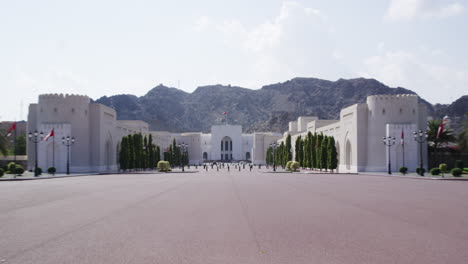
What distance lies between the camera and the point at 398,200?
600 inches

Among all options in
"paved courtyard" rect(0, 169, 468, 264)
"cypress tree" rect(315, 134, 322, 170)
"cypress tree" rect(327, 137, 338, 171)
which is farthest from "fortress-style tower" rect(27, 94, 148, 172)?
"paved courtyard" rect(0, 169, 468, 264)

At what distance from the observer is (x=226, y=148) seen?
122688mm

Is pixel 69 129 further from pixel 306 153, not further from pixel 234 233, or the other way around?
pixel 234 233

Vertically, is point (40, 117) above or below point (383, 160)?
above

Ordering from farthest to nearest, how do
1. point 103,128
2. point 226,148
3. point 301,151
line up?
1. point 226,148
2. point 301,151
3. point 103,128

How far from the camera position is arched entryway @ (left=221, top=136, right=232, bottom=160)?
121 metres

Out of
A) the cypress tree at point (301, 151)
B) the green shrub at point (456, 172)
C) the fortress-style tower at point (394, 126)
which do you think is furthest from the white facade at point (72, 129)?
the green shrub at point (456, 172)

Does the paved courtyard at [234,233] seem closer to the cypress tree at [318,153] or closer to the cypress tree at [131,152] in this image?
the cypress tree at [318,153]

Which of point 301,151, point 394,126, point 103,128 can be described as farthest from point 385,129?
point 103,128

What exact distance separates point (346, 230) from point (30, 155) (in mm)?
45242

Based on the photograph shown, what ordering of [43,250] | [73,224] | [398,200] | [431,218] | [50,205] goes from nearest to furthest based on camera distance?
[43,250] → [73,224] → [431,218] → [50,205] → [398,200]

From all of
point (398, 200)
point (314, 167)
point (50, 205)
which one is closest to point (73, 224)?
point (50, 205)

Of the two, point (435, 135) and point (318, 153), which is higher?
point (435, 135)

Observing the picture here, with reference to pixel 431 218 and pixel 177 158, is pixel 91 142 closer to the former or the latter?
pixel 177 158
